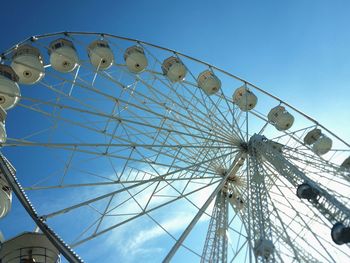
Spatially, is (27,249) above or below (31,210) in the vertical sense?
below

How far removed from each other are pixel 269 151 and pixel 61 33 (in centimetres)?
960

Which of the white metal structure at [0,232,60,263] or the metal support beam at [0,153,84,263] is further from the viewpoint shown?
the white metal structure at [0,232,60,263]

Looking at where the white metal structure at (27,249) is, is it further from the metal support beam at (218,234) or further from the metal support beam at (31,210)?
the metal support beam at (218,234)

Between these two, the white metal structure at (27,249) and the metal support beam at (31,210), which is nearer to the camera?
the metal support beam at (31,210)

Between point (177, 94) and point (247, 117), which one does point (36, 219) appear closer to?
point (177, 94)

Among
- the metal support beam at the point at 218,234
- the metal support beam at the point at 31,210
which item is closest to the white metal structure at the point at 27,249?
the metal support beam at the point at 31,210

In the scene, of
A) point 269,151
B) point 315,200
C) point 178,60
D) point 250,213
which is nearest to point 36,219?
point 250,213

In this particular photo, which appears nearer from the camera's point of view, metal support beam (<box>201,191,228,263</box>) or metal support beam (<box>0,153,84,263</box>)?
metal support beam (<box>0,153,84,263</box>)

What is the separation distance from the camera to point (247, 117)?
20.2 metres

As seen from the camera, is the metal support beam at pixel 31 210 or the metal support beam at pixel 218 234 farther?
the metal support beam at pixel 218 234

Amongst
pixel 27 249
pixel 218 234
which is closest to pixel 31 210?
pixel 27 249

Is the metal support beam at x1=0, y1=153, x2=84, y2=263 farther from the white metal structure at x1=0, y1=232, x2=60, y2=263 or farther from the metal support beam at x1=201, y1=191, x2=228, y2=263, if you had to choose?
the metal support beam at x1=201, y1=191, x2=228, y2=263

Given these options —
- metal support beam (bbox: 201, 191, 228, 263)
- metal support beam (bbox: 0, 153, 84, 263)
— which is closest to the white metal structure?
metal support beam (bbox: 0, 153, 84, 263)

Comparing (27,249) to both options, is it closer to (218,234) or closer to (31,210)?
(31,210)
